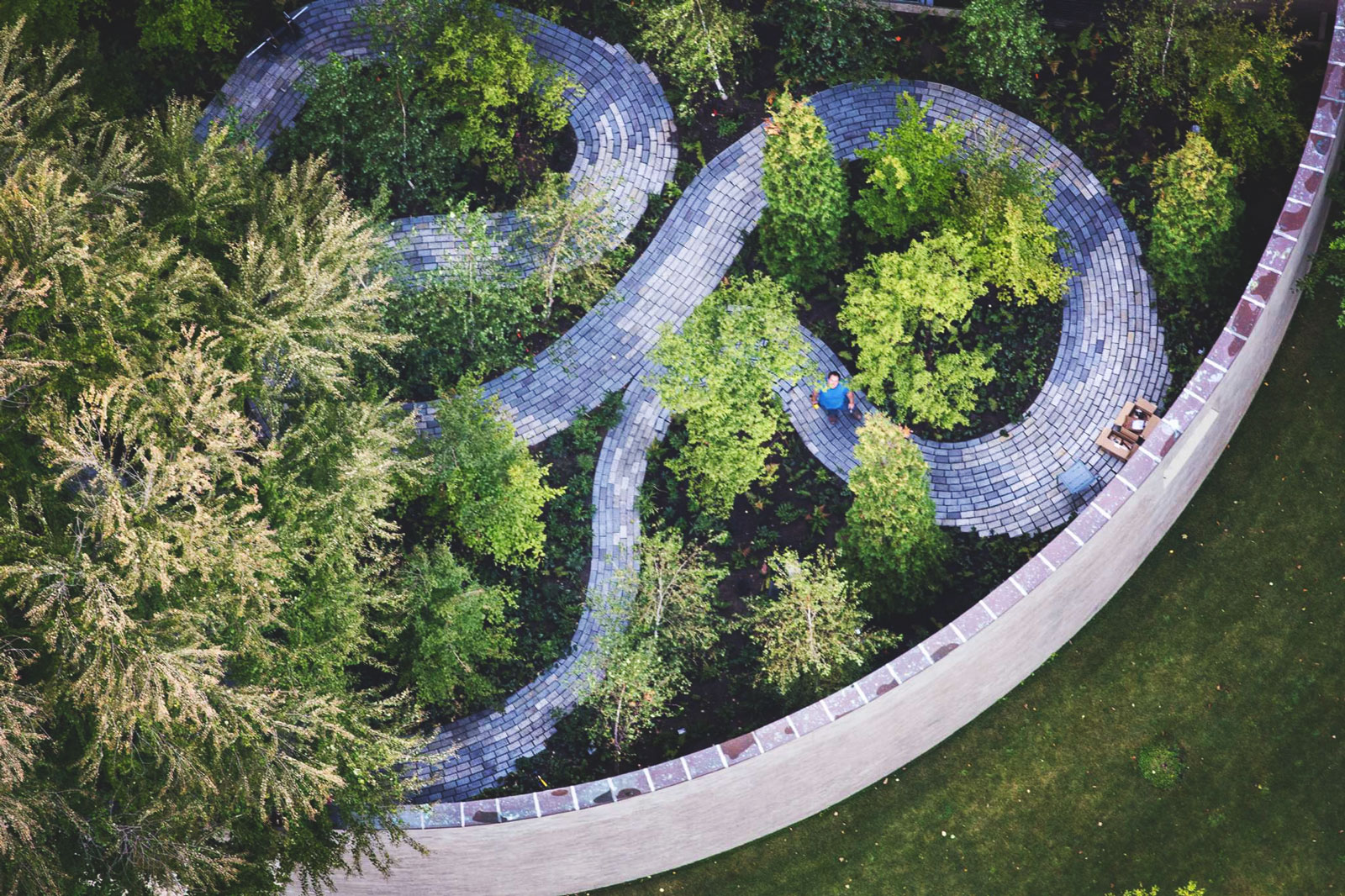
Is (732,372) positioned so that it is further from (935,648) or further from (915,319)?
(935,648)

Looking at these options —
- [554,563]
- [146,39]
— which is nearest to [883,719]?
[554,563]

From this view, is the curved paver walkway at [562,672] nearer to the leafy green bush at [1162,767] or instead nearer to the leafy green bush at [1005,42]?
the leafy green bush at [1005,42]

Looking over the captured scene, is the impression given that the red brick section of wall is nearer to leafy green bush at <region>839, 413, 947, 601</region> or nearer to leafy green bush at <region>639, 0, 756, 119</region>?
leafy green bush at <region>839, 413, 947, 601</region>

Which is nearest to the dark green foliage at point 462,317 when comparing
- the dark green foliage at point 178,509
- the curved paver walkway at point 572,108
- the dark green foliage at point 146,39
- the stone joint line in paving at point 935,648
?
the curved paver walkway at point 572,108

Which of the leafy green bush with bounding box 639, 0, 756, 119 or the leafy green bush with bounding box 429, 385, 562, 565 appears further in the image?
the leafy green bush with bounding box 639, 0, 756, 119

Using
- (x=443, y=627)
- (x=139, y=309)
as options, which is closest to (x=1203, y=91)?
(x=443, y=627)

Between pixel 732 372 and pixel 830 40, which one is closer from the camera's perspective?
pixel 732 372

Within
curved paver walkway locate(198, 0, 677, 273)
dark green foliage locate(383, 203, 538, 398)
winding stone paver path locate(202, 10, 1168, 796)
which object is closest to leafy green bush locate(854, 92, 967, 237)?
winding stone paver path locate(202, 10, 1168, 796)

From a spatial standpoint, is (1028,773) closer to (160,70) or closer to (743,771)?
(743,771)
